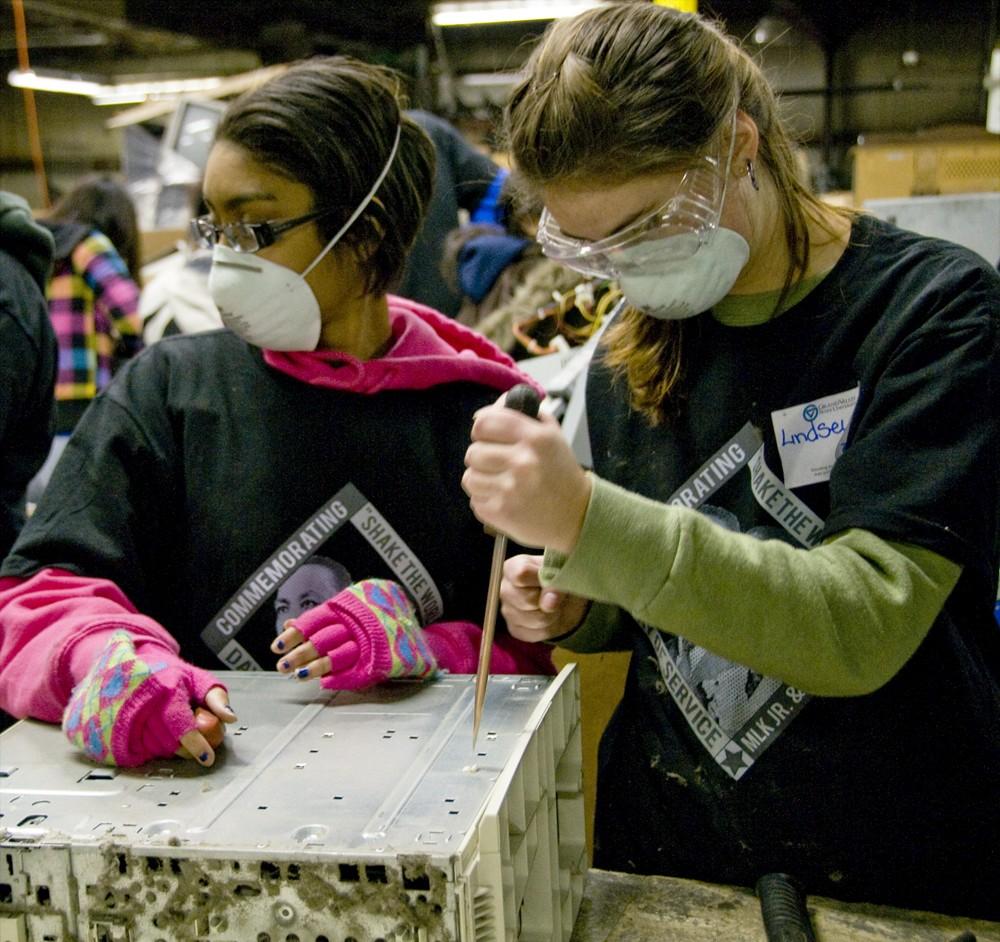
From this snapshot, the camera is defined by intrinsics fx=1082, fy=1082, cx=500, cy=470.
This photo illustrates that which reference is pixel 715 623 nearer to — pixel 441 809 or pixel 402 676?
pixel 441 809

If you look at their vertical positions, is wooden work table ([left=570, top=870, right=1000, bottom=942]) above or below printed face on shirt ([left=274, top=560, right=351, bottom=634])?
below

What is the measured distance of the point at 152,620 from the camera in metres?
1.09

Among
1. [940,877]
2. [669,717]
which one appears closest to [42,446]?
[669,717]

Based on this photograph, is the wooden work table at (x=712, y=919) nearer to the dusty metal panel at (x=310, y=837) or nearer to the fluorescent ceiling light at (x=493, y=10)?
the dusty metal panel at (x=310, y=837)

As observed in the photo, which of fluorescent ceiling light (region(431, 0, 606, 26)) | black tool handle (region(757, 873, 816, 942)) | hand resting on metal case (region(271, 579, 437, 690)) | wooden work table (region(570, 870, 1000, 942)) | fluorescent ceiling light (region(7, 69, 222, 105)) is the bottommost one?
wooden work table (region(570, 870, 1000, 942))

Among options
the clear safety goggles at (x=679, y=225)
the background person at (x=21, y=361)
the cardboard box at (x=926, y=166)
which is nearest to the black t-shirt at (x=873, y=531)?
the clear safety goggles at (x=679, y=225)

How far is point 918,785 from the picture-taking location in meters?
0.99

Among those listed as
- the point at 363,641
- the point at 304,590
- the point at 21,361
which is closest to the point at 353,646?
the point at 363,641

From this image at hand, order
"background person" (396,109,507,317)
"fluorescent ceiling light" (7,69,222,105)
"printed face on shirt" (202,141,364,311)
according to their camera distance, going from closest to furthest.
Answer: "printed face on shirt" (202,141,364,311) → "background person" (396,109,507,317) → "fluorescent ceiling light" (7,69,222,105)

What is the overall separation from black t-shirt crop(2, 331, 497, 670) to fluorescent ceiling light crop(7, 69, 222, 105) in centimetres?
961

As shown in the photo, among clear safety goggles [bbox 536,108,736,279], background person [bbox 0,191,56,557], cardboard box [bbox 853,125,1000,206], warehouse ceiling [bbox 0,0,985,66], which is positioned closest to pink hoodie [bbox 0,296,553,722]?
clear safety goggles [bbox 536,108,736,279]

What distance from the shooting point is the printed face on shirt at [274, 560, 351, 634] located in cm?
121

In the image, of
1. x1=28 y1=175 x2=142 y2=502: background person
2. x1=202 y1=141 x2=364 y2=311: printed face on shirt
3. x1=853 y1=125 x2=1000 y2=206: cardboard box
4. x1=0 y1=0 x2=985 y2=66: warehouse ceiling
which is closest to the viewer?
x1=202 y1=141 x2=364 y2=311: printed face on shirt

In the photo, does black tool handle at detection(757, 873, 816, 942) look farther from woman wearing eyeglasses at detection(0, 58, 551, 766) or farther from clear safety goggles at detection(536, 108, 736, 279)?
clear safety goggles at detection(536, 108, 736, 279)
